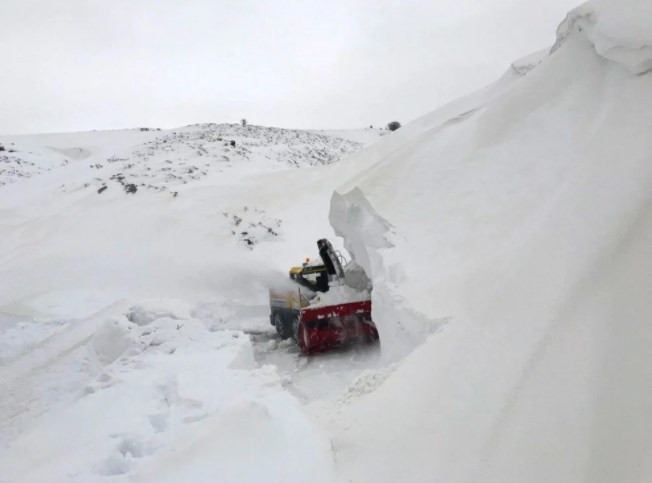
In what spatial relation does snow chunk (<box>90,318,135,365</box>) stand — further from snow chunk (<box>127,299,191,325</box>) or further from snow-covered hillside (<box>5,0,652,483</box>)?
snow chunk (<box>127,299,191,325</box>)

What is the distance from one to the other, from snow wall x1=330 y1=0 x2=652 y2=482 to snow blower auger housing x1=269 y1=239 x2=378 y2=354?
3.07 ft

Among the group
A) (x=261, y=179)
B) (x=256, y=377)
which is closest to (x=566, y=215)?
(x=256, y=377)

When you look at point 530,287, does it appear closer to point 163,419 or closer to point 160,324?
point 163,419

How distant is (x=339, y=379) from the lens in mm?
7719

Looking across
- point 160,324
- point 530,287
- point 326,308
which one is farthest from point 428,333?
point 160,324

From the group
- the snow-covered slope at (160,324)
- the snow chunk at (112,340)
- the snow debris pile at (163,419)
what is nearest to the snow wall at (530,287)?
the snow debris pile at (163,419)

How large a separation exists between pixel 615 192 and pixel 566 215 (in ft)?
1.68

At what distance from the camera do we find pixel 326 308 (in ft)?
28.5

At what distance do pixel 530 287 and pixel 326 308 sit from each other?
449cm

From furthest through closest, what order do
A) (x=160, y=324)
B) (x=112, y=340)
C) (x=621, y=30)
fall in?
(x=160, y=324) < (x=112, y=340) < (x=621, y=30)

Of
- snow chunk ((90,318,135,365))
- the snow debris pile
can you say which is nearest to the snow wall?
the snow debris pile

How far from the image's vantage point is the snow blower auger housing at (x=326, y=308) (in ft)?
28.8

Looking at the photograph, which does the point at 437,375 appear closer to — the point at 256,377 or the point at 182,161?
the point at 256,377

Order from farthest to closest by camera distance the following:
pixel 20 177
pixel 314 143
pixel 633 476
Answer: pixel 314 143 < pixel 20 177 < pixel 633 476
